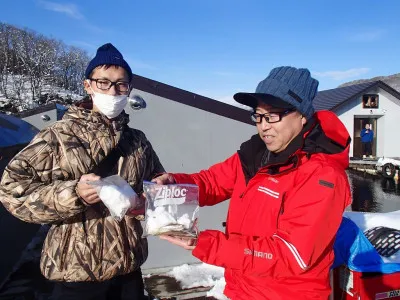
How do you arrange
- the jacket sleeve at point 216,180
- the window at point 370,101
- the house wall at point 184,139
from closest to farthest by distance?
1. the jacket sleeve at point 216,180
2. the house wall at point 184,139
3. the window at point 370,101

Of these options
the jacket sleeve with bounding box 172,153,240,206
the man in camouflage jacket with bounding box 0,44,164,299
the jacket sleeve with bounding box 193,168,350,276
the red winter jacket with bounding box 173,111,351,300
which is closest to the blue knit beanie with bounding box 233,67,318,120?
the red winter jacket with bounding box 173,111,351,300

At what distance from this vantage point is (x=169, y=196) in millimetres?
1767

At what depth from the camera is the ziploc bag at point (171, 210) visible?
168 centimetres

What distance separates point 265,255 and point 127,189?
0.79 m

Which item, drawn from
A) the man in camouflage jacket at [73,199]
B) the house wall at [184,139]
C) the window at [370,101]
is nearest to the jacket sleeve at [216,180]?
the man in camouflage jacket at [73,199]

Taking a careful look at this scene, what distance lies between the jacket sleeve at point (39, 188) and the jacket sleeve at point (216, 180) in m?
0.78

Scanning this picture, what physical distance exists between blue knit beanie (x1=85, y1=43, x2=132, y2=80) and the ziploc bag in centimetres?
92

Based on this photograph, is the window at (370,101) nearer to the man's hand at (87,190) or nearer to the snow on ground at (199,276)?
the snow on ground at (199,276)

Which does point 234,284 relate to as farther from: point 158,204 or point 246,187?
point 158,204

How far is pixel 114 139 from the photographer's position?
7.23ft

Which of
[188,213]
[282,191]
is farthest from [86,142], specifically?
[282,191]

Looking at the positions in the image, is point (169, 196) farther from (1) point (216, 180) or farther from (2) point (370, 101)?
(2) point (370, 101)

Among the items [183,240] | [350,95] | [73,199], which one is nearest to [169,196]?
[183,240]

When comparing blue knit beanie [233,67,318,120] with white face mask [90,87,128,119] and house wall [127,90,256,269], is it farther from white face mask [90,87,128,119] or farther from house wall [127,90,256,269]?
house wall [127,90,256,269]
